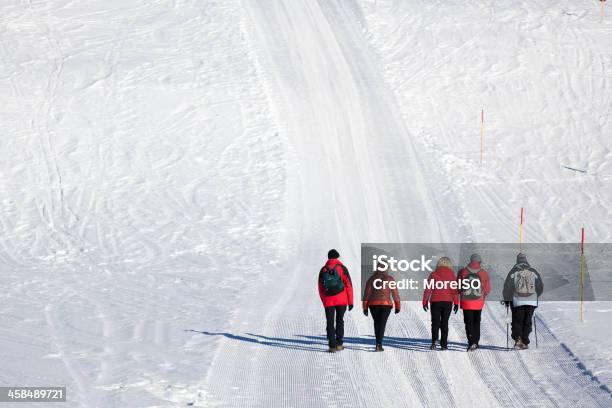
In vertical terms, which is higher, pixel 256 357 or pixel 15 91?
pixel 15 91

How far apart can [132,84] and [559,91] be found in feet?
40.5

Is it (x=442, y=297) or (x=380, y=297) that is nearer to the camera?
(x=380, y=297)

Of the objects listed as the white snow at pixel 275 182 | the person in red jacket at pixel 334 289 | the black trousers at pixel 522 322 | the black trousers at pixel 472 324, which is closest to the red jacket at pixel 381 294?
the person in red jacket at pixel 334 289

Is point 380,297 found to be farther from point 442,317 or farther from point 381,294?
point 442,317

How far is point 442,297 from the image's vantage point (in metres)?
12.7

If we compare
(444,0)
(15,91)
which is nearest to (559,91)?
(444,0)

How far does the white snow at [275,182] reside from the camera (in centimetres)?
1195

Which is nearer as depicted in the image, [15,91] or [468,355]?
[468,355]

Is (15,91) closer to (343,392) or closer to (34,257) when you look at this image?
(34,257)

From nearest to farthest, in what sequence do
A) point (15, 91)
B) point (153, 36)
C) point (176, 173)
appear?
point (176, 173)
point (15, 91)
point (153, 36)

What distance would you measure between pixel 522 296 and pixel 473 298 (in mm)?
672

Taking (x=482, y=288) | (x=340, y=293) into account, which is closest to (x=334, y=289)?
(x=340, y=293)

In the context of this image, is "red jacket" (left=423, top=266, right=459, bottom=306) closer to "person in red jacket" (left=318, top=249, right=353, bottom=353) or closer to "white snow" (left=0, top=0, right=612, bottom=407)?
"white snow" (left=0, top=0, right=612, bottom=407)

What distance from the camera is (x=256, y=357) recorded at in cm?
1240
